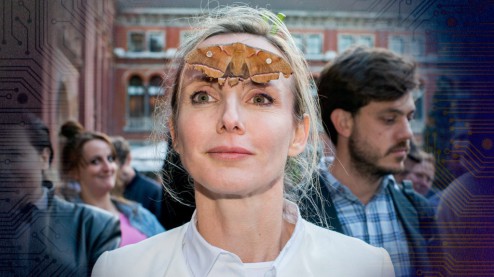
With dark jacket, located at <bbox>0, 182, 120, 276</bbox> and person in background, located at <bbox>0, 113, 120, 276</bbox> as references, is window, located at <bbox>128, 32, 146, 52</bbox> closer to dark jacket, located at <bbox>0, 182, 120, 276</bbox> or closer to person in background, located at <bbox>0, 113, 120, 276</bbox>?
person in background, located at <bbox>0, 113, 120, 276</bbox>

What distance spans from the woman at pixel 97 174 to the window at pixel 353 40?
4.57ft

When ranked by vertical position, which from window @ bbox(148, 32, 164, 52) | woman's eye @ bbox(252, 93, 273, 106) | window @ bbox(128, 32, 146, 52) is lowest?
woman's eye @ bbox(252, 93, 273, 106)

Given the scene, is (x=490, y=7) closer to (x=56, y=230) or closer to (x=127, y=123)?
(x=56, y=230)

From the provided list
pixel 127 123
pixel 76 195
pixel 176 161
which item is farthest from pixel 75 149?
pixel 127 123

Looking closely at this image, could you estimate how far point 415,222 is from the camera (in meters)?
2.42

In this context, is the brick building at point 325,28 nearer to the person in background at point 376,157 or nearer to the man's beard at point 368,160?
the person in background at point 376,157

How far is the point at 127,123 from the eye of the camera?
22.8ft

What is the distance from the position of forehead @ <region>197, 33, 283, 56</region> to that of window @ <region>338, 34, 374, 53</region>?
1.00 m

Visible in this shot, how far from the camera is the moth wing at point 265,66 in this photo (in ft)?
5.17

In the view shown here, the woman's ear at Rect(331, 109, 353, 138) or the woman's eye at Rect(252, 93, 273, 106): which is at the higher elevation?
the woman's eye at Rect(252, 93, 273, 106)

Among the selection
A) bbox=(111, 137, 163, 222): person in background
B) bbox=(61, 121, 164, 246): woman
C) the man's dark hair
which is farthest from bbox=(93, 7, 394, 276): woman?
bbox=(111, 137, 163, 222): person in background

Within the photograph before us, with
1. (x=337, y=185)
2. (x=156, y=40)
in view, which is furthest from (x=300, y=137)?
(x=156, y=40)

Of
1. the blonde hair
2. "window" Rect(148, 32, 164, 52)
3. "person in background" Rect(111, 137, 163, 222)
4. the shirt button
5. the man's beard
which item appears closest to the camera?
the shirt button

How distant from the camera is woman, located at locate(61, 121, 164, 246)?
309 centimetres
